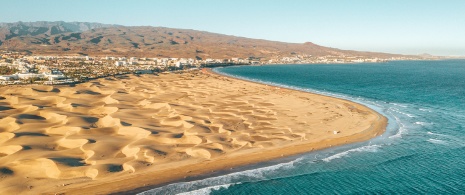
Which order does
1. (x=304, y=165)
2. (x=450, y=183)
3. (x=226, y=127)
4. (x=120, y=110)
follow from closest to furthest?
(x=450, y=183)
(x=304, y=165)
(x=226, y=127)
(x=120, y=110)

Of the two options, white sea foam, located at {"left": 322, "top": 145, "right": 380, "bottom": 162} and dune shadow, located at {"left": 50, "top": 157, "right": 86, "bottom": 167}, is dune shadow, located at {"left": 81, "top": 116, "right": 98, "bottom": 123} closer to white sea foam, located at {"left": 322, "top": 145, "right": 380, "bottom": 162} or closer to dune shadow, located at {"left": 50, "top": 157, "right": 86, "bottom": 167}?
dune shadow, located at {"left": 50, "top": 157, "right": 86, "bottom": 167}

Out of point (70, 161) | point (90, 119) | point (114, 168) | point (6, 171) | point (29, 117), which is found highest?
point (29, 117)

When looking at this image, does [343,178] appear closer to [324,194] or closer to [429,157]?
[324,194]

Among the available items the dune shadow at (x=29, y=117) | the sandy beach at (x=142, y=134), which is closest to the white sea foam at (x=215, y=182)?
the sandy beach at (x=142, y=134)

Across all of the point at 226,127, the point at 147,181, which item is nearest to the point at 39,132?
the point at 147,181

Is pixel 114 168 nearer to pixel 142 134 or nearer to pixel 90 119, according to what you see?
pixel 142 134

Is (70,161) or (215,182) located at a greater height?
(70,161)

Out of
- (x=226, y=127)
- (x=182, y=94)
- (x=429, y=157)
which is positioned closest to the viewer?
(x=429, y=157)

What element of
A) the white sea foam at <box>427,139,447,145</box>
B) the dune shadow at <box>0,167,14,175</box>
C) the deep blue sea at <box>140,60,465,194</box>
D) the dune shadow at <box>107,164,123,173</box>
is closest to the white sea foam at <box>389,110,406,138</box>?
the deep blue sea at <box>140,60,465,194</box>

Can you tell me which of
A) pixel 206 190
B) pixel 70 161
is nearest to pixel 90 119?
pixel 70 161
